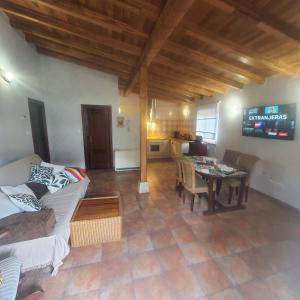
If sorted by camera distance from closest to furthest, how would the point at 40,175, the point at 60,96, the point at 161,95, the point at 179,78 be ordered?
1. the point at 40,175
2. the point at 179,78
3. the point at 60,96
4. the point at 161,95

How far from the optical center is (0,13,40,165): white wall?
2.57 metres

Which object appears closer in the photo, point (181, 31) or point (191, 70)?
point (181, 31)

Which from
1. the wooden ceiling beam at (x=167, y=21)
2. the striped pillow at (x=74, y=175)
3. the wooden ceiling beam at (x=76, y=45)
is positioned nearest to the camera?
the wooden ceiling beam at (x=167, y=21)

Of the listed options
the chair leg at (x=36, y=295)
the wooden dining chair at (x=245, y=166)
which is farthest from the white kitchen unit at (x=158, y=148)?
the chair leg at (x=36, y=295)

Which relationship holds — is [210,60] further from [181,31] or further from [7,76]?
[7,76]

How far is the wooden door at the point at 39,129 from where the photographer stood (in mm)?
3828

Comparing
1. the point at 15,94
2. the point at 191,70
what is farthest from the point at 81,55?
the point at 191,70

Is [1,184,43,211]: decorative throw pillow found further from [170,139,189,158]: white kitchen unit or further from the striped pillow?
[170,139,189,158]: white kitchen unit

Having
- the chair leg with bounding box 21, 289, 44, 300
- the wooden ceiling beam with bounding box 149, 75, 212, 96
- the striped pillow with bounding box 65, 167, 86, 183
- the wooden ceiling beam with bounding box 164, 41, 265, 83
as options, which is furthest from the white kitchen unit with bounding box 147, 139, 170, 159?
the chair leg with bounding box 21, 289, 44, 300

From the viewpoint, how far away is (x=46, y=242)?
1530mm

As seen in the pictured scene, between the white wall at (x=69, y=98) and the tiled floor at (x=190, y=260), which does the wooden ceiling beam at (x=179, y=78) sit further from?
the tiled floor at (x=190, y=260)

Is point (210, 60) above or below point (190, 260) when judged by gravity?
above

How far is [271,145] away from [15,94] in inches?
186

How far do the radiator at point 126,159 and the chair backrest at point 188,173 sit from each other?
2.32 metres
